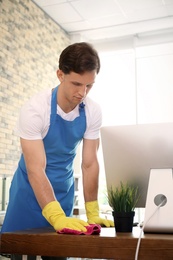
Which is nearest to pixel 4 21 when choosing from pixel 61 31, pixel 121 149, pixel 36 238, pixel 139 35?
pixel 61 31

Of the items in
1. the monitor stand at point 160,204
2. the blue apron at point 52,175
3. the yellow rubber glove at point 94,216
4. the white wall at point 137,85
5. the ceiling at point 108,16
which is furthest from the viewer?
the white wall at point 137,85

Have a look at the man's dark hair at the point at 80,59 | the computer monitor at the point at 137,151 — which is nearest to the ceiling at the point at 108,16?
the man's dark hair at the point at 80,59

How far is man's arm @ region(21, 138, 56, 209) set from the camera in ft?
4.85

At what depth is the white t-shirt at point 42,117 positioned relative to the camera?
1637 millimetres

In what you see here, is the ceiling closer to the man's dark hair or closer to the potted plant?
the man's dark hair

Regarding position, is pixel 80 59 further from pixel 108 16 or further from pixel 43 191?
pixel 108 16

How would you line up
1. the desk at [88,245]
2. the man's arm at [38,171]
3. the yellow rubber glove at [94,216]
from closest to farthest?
1. the desk at [88,245]
2. the man's arm at [38,171]
3. the yellow rubber glove at [94,216]

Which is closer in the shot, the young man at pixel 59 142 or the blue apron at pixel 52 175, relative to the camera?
the young man at pixel 59 142

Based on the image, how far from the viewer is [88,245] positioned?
3.59ft

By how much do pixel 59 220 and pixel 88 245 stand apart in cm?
25

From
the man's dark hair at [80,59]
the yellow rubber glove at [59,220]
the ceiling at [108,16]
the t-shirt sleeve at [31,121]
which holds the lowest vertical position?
the yellow rubber glove at [59,220]

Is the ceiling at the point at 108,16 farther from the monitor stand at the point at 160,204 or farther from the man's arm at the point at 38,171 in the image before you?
the monitor stand at the point at 160,204

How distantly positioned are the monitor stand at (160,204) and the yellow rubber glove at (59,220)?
8.7 inches

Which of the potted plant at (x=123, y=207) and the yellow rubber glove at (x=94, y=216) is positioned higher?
the potted plant at (x=123, y=207)
